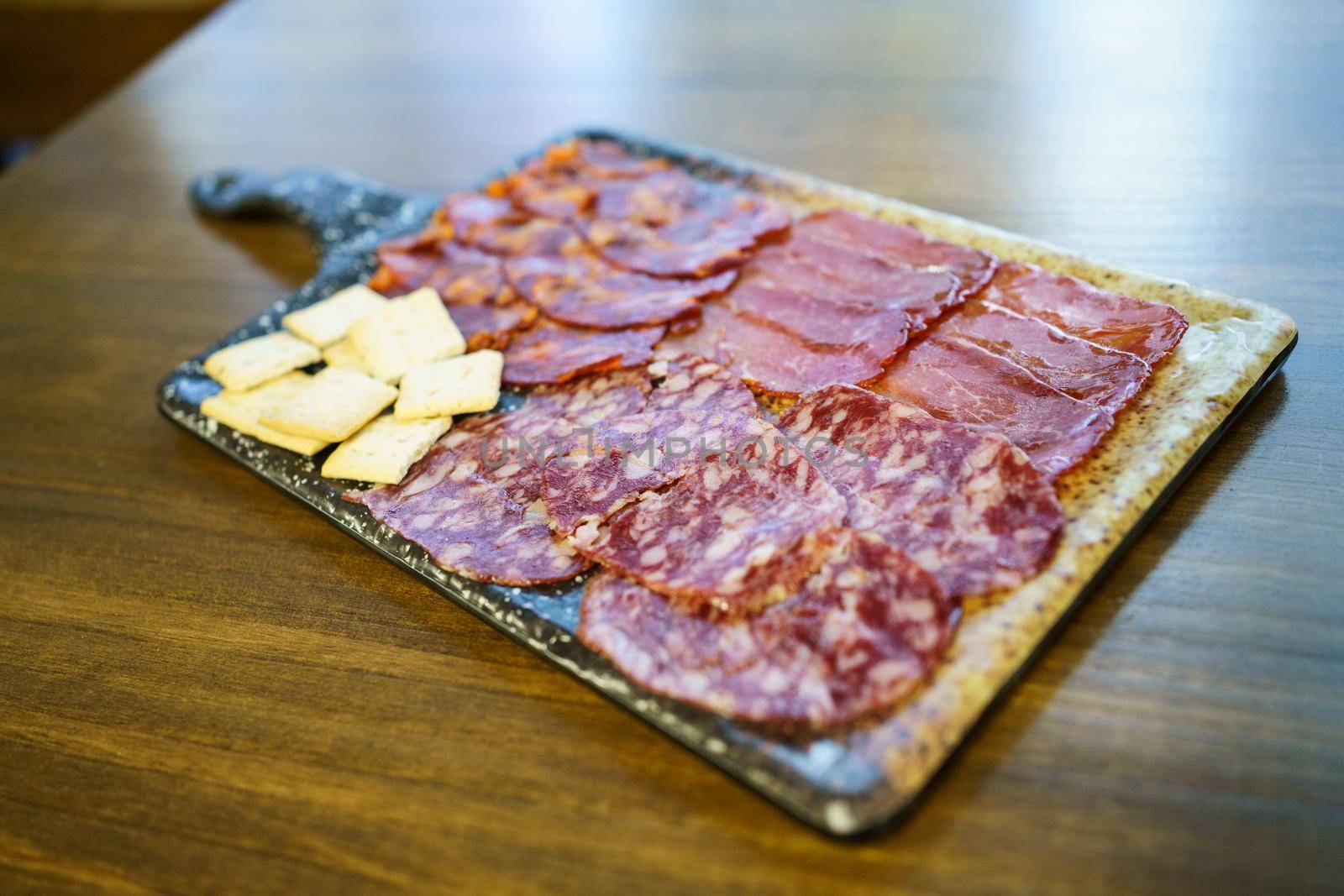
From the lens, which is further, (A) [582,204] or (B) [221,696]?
(A) [582,204]

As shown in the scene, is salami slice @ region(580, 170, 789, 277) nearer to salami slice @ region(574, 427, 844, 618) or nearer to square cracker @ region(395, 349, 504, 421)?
square cracker @ region(395, 349, 504, 421)

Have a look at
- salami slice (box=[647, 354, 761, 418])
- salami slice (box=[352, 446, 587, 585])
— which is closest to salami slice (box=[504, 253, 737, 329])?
salami slice (box=[647, 354, 761, 418])

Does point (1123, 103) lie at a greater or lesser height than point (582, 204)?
greater

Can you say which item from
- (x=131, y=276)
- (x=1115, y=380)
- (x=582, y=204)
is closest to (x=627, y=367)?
(x=582, y=204)

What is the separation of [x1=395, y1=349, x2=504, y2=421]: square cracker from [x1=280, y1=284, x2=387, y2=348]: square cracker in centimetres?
22

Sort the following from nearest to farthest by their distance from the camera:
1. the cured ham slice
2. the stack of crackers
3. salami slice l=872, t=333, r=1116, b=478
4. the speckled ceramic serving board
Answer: the speckled ceramic serving board < salami slice l=872, t=333, r=1116, b=478 < the stack of crackers < the cured ham slice

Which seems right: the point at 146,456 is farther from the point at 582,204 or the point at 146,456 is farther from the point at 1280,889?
the point at 1280,889

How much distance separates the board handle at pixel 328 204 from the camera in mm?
2137

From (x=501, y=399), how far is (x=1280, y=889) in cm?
119

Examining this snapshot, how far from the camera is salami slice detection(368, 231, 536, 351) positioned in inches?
70.5

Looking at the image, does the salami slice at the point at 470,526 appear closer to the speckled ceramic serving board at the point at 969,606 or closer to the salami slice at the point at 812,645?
the speckled ceramic serving board at the point at 969,606

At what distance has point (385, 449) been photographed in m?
1.55

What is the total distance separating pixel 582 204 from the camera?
6.68ft

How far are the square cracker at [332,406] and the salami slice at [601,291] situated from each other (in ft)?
1.07
